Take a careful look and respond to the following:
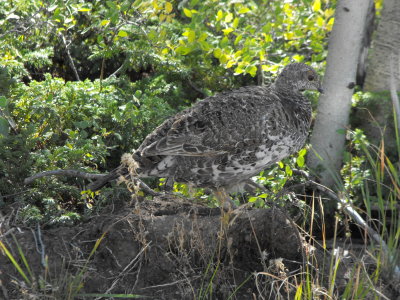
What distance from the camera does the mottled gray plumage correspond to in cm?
435

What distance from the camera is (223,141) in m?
4.35

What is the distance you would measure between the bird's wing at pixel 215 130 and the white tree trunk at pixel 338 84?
1350mm

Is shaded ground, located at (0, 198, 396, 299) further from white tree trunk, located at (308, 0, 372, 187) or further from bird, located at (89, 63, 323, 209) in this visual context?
white tree trunk, located at (308, 0, 372, 187)

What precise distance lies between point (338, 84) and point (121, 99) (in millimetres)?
2124

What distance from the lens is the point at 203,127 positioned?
441cm

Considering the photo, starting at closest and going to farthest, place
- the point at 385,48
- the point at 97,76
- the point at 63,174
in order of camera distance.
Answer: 1. the point at 63,174
2. the point at 385,48
3. the point at 97,76

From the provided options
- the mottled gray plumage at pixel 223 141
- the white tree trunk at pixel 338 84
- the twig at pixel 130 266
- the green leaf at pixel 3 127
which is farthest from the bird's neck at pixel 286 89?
the green leaf at pixel 3 127

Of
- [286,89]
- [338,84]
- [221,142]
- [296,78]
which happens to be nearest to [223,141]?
[221,142]

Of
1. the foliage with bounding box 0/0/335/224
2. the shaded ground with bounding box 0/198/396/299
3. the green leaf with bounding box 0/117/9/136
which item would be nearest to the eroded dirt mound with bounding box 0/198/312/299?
the shaded ground with bounding box 0/198/396/299

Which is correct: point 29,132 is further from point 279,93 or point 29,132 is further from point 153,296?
Answer: point 279,93

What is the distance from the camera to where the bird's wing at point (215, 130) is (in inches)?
171

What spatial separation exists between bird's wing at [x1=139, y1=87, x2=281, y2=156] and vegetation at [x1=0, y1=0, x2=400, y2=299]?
1.67ft

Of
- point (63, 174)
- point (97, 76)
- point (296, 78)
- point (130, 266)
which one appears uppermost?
point (296, 78)

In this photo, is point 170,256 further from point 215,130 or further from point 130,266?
point 215,130
